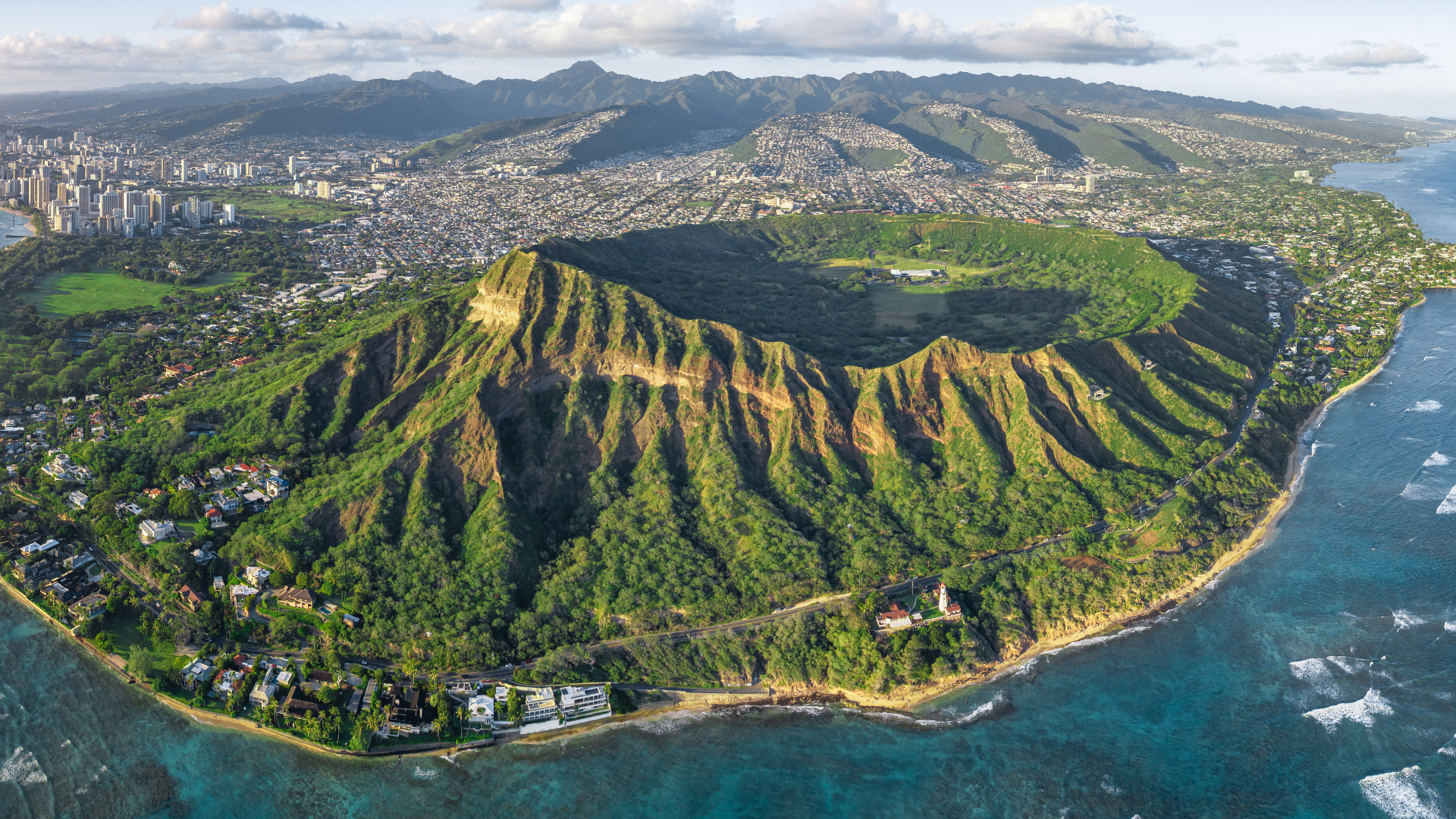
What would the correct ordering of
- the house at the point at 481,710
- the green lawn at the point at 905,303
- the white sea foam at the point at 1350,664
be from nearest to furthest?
the house at the point at 481,710 → the white sea foam at the point at 1350,664 → the green lawn at the point at 905,303

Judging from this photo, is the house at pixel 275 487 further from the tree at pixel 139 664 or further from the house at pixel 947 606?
the house at pixel 947 606

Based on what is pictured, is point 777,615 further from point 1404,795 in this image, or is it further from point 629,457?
point 1404,795

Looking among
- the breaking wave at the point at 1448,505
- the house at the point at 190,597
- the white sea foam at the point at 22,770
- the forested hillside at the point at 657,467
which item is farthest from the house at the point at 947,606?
the white sea foam at the point at 22,770

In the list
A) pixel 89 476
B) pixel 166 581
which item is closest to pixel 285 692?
pixel 166 581

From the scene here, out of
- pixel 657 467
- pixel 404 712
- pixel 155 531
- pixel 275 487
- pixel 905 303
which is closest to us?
pixel 404 712

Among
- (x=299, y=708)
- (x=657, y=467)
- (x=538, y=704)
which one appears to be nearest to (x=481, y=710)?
(x=538, y=704)

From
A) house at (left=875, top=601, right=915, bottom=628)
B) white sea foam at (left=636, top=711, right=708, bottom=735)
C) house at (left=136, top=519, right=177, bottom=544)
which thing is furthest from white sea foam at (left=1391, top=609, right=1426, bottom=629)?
house at (left=136, top=519, right=177, bottom=544)

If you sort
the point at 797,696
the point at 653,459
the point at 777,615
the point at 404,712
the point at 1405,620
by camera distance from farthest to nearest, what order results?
the point at 653,459 < the point at 1405,620 < the point at 777,615 < the point at 797,696 < the point at 404,712
